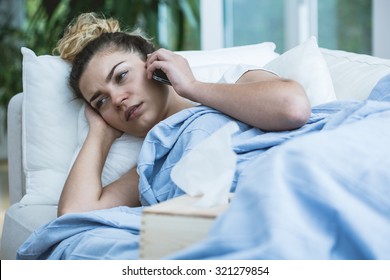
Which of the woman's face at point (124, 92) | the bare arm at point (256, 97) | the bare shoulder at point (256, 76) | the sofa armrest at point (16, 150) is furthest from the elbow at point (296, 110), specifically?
the sofa armrest at point (16, 150)

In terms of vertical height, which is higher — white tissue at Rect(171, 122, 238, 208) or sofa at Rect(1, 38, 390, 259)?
white tissue at Rect(171, 122, 238, 208)

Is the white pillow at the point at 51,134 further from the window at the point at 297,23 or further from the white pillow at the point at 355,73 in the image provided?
the window at the point at 297,23

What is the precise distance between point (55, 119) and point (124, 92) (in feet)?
0.92

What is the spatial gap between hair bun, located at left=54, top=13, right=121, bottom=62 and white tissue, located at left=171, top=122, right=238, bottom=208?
971mm

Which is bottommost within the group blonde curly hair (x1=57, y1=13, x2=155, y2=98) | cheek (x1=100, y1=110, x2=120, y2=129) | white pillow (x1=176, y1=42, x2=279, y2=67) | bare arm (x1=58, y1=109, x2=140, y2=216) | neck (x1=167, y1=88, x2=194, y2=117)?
bare arm (x1=58, y1=109, x2=140, y2=216)

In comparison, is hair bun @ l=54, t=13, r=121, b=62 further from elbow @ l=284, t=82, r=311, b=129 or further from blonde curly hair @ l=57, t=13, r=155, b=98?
elbow @ l=284, t=82, r=311, b=129

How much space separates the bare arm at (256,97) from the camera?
1383 millimetres

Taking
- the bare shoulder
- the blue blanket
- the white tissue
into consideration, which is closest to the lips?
the bare shoulder

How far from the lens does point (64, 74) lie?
184cm

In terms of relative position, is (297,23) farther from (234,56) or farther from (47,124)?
(47,124)

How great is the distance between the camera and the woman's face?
1631mm

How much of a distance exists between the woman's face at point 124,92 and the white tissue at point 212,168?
71 centimetres

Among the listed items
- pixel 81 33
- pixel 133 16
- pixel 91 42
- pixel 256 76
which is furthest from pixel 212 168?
pixel 133 16
